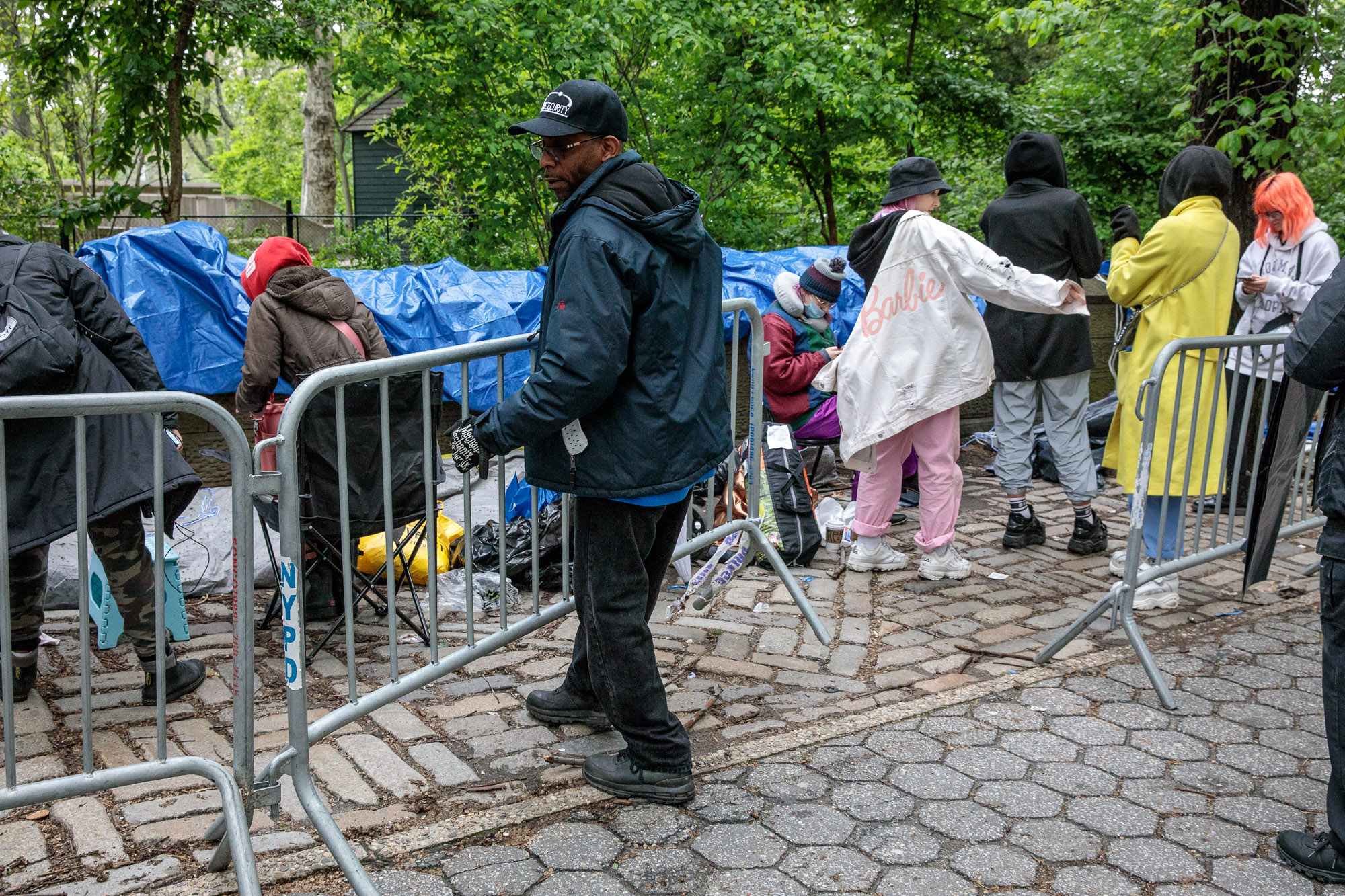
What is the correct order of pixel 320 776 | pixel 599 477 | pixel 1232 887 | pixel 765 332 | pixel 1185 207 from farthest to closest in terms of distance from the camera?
pixel 765 332 → pixel 1185 207 → pixel 320 776 → pixel 599 477 → pixel 1232 887

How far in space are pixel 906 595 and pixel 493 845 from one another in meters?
2.89

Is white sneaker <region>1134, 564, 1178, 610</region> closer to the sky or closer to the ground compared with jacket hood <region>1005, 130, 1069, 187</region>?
closer to the ground

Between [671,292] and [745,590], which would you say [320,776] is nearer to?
[671,292]

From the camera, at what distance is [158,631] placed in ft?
9.20

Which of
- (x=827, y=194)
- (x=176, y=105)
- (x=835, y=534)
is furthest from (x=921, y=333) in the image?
(x=176, y=105)

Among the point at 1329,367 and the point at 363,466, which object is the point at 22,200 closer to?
the point at 363,466

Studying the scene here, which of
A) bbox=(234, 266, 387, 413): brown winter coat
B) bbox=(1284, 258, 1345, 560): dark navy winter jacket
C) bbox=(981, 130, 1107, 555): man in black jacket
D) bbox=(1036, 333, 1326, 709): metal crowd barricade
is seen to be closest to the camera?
bbox=(1284, 258, 1345, 560): dark navy winter jacket

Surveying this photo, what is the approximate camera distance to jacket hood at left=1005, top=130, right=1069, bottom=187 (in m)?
5.97

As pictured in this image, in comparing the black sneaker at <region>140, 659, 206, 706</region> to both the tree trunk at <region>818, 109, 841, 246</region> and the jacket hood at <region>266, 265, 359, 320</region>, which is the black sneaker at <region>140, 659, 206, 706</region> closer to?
the jacket hood at <region>266, 265, 359, 320</region>

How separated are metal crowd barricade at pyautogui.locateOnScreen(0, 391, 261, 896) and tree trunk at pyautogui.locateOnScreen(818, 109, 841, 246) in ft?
26.6

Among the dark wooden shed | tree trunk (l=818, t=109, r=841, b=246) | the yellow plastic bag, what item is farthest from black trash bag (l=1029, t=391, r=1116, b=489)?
the dark wooden shed

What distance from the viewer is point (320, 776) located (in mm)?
3494

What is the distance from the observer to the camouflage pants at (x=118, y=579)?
4.01 meters

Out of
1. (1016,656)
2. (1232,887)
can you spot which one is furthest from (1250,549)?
(1232,887)
